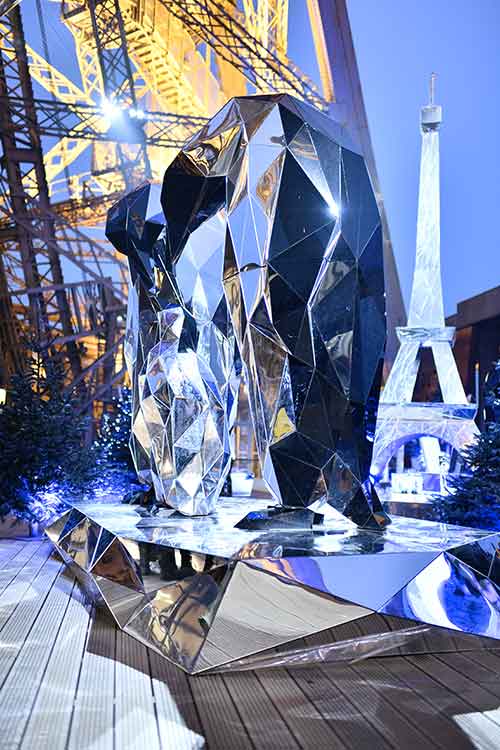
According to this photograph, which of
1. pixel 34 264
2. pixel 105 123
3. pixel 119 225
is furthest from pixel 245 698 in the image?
pixel 105 123

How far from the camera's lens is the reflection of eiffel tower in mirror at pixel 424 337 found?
1266 cm

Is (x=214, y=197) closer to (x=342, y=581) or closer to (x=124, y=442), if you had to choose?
(x=342, y=581)

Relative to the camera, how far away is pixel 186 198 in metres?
4.84

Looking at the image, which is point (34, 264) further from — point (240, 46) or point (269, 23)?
point (269, 23)

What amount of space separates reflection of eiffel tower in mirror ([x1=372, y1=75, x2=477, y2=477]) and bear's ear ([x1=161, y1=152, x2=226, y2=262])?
8308 millimetres

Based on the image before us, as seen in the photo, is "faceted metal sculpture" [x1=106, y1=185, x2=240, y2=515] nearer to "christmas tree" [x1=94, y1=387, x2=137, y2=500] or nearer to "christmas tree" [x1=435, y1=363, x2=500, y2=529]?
"christmas tree" [x1=435, y1=363, x2=500, y2=529]

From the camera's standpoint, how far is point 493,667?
3180 mm

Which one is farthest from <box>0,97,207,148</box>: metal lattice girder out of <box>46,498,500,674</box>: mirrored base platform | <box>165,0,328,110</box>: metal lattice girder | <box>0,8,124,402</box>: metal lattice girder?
<box>46,498,500,674</box>: mirrored base platform

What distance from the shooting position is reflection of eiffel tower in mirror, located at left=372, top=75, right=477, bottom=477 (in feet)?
41.5

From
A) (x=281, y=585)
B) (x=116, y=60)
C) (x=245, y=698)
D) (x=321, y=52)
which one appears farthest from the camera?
(x=321, y=52)

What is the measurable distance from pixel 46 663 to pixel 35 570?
2543 millimetres

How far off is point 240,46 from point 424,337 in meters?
6.87

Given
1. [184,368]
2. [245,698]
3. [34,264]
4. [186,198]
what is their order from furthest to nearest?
[34,264] → [184,368] → [186,198] → [245,698]

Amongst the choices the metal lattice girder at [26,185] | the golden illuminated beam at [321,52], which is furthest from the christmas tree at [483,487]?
the golden illuminated beam at [321,52]
